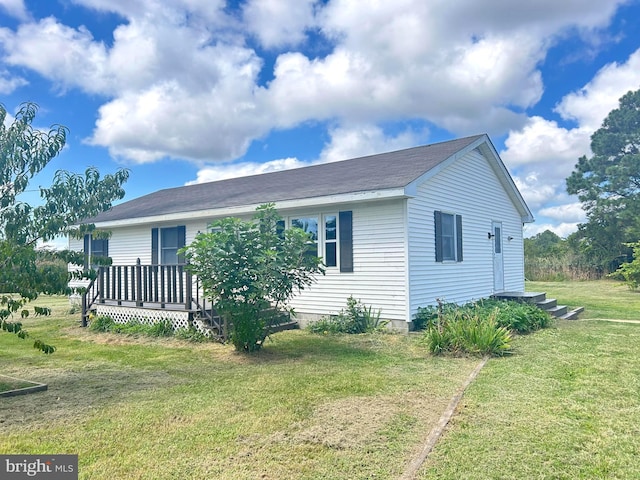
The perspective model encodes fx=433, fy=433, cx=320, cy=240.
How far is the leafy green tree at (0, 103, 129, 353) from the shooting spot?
15.7ft

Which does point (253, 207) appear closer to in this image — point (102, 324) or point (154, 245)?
point (154, 245)

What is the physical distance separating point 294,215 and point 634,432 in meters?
7.76

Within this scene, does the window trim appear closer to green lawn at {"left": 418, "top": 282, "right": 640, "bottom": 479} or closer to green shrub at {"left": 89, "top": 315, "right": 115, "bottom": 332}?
green lawn at {"left": 418, "top": 282, "right": 640, "bottom": 479}

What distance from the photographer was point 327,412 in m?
4.17

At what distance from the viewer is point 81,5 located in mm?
9711

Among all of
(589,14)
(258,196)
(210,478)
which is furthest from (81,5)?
(589,14)

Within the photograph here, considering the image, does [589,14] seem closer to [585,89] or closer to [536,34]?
[536,34]

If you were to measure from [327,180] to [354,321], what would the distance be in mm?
3891

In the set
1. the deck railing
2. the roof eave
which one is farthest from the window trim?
the deck railing

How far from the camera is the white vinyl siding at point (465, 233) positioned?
9.22 meters

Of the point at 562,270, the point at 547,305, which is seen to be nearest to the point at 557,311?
the point at 547,305

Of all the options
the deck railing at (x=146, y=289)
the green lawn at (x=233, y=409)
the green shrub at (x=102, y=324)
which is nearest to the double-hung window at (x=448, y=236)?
the green lawn at (x=233, y=409)

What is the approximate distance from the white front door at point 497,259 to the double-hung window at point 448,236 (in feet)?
8.14

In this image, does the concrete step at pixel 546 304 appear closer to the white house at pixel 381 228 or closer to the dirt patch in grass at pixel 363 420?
the white house at pixel 381 228
